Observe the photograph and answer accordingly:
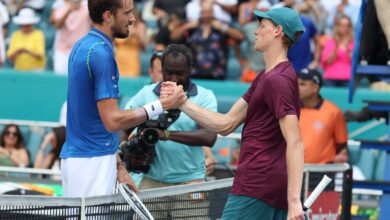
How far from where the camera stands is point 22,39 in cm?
1557

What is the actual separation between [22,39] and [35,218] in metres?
9.95

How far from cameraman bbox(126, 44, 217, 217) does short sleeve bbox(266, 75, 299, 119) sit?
1.61 m

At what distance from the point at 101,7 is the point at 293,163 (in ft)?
4.97

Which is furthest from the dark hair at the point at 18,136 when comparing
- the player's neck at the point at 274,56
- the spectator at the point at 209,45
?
the player's neck at the point at 274,56

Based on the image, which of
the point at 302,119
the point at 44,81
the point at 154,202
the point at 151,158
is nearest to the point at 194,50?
the point at 44,81

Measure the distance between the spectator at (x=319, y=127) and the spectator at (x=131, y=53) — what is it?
4840mm

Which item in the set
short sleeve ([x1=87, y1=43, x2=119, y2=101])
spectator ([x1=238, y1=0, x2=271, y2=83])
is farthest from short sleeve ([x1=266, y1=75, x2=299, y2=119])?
spectator ([x1=238, y1=0, x2=271, y2=83])

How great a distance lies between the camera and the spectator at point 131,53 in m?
15.1

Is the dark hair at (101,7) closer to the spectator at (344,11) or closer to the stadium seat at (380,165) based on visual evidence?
the stadium seat at (380,165)

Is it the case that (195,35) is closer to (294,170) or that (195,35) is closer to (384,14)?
(384,14)

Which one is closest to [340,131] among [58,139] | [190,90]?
[190,90]

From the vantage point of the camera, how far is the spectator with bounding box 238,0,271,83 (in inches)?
563

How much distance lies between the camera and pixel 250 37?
1459 centimetres

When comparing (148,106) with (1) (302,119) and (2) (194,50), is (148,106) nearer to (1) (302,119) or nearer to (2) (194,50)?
(1) (302,119)
